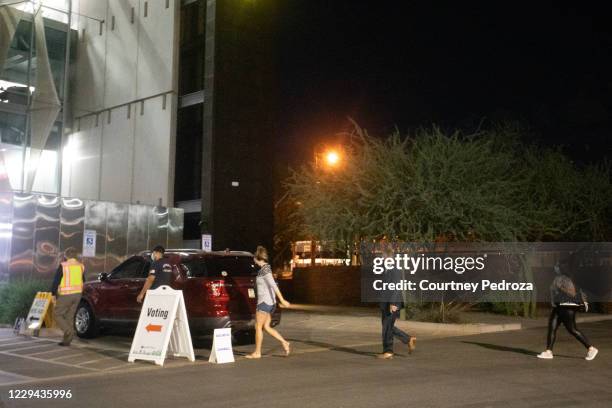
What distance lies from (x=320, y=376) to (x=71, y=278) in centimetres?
563

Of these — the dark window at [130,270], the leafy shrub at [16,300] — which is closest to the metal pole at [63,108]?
the leafy shrub at [16,300]

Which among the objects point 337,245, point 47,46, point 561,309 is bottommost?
point 561,309

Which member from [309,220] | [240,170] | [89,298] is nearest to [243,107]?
[240,170]

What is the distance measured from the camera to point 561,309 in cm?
1268

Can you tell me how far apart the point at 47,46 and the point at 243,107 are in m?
9.23

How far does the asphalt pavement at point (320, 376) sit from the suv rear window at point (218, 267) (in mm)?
Answer: 1460

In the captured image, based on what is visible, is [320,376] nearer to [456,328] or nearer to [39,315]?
[39,315]

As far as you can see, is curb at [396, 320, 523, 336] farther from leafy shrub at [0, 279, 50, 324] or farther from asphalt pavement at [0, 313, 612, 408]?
leafy shrub at [0, 279, 50, 324]

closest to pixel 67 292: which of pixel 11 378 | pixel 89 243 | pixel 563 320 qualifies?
pixel 11 378

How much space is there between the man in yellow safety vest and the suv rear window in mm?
2069

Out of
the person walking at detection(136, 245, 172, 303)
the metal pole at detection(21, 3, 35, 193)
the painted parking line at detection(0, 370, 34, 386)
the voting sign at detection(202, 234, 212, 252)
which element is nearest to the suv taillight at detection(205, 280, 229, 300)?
the person walking at detection(136, 245, 172, 303)

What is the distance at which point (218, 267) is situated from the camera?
13.6 m

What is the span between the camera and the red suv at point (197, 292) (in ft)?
43.0

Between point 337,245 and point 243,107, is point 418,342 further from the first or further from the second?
point 243,107
